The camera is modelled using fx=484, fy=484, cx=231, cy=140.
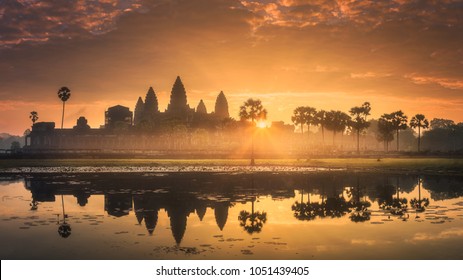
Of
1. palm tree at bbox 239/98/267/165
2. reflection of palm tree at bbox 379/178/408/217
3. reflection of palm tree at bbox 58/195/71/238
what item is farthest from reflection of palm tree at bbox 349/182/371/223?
palm tree at bbox 239/98/267/165

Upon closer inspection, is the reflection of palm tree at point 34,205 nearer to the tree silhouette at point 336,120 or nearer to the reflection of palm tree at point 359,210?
the reflection of palm tree at point 359,210

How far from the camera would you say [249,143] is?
197 m

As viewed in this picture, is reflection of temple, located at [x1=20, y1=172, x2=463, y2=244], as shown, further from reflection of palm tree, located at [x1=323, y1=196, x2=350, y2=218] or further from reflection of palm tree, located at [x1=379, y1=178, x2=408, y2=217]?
reflection of palm tree, located at [x1=379, y1=178, x2=408, y2=217]

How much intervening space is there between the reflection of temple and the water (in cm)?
7

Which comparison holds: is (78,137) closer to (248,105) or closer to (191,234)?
(248,105)

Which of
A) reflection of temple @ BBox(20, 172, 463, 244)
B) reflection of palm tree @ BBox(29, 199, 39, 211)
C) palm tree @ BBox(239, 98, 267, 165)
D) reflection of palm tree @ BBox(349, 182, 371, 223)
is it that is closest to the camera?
reflection of palm tree @ BBox(349, 182, 371, 223)

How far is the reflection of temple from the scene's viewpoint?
24109 mm

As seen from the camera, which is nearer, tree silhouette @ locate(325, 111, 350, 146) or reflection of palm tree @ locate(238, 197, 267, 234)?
reflection of palm tree @ locate(238, 197, 267, 234)

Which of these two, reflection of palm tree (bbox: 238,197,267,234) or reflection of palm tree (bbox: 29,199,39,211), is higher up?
reflection of palm tree (bbox: 29,199,39,211)

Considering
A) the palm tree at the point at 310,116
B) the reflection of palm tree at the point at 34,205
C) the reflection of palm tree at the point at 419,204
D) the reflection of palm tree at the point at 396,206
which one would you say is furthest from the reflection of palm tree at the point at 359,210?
the palm tree at the point at 310,116

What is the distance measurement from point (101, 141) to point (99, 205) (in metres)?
170

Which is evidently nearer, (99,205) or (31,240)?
(31,240)
